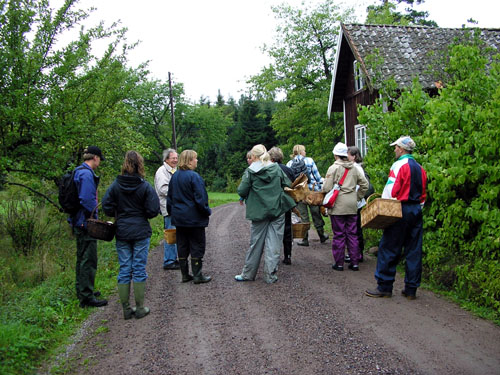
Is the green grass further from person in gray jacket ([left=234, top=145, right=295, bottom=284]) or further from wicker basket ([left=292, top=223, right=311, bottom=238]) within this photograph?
person in gray jacket ([left=234, top=145, right=295, bottom=284])

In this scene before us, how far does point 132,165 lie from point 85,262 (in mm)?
1474

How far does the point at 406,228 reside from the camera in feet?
17.3

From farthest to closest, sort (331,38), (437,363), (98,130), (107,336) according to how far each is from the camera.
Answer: (331,38)
(98,130)
(107,336)
(437,363)

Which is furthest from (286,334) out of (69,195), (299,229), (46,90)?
(46,90)

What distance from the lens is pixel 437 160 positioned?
17.7 ft

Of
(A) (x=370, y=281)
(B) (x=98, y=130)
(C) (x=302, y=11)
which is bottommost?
(A) (x=370, y=281)

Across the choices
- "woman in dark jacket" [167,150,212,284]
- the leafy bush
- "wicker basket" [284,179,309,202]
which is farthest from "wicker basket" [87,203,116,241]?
the leafy bush

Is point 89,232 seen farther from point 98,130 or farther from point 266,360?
point 98,130

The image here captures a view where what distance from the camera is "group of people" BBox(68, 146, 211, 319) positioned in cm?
501

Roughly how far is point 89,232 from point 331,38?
2749 cm

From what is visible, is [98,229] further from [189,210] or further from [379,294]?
[379,294]

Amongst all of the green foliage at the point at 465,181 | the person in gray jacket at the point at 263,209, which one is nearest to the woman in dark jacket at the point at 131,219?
the person in gray jacket at the point at 263,209

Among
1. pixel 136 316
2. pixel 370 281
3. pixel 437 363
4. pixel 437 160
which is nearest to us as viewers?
pixel 437 363

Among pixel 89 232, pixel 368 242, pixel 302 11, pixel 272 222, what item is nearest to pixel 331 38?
Answer: pixel 302 11
